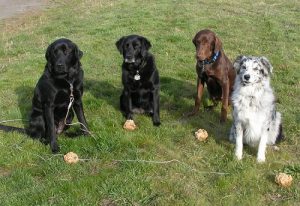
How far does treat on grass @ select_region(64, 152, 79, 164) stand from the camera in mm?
5332

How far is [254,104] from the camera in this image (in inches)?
208

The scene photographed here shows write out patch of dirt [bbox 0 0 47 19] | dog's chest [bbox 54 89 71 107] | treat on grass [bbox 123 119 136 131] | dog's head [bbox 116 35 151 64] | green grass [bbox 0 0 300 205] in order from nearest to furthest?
green grass [bbox 0 0 300 205]
dog's chest [bbox 54 89 71 107]
treat on grass [bbox 123 119 136 131]
dog's head [bbox 116 35 151 64]
patch of dirt [bbox 0 0 47 19]

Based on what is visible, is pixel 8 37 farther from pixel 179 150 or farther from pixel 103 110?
pixel 179 150

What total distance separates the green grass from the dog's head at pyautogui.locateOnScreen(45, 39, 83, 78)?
1.02 m

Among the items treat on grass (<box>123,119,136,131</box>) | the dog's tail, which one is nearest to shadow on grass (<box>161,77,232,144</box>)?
treat on grass (<box>123,119,136,131</box>)

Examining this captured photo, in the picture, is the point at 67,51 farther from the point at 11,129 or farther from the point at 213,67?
the point at 213,67

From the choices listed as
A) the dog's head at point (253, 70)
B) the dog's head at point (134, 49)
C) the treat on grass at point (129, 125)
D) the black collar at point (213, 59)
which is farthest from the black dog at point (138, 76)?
the dog's head at point (253, 70)

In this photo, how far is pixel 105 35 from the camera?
43.8ft

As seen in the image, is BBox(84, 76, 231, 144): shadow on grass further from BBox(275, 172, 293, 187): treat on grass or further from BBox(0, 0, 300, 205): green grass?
BBox(275, 172, 293, 187): treat on grass

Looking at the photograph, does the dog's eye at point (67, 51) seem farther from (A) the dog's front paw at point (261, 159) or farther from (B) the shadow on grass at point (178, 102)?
(A) the dog's front paw at point (261, 159)

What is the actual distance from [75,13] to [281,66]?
36.6 feet

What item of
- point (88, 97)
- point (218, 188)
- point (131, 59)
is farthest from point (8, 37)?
point (218, 188)

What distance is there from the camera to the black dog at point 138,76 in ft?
21.6

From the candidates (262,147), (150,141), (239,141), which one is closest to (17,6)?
(150,141)
